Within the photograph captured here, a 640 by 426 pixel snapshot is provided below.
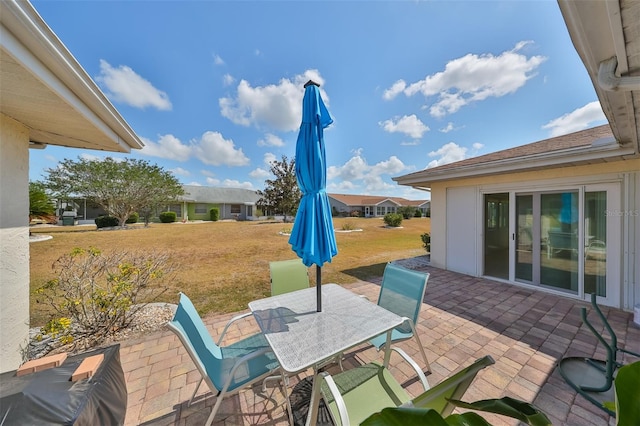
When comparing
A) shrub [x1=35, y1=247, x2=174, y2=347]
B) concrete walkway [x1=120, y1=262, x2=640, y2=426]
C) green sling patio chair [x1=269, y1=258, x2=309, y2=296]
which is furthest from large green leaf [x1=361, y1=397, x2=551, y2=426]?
shrub [x1=35, y1=247, x2=174, y2=347]

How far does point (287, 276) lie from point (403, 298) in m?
1.76

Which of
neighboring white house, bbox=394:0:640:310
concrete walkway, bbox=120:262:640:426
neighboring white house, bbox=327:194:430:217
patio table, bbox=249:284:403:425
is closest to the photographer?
patio table, bbox=249:284:403:425

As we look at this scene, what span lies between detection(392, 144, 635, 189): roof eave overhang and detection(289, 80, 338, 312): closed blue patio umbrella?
5.24 metres

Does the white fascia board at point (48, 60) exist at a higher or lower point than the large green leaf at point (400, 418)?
higher

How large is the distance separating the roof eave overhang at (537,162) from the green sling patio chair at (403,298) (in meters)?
4.46

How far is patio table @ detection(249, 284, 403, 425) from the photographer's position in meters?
1.88

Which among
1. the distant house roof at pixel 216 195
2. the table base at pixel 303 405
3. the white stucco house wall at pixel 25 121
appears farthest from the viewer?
the distant house roof at pixel 216 195

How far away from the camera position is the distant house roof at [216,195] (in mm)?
33719

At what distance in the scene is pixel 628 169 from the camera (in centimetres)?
455

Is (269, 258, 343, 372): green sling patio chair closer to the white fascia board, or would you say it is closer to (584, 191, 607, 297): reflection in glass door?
the white fascia board

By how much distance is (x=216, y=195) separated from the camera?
119 ft

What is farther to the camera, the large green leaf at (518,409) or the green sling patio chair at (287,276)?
the green sling patio chair at (287,276)

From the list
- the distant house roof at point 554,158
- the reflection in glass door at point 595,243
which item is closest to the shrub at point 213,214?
the distant house roof at point 554,158

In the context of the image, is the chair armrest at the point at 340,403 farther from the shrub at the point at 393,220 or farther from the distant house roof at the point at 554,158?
the shrub at the point at 393,220
